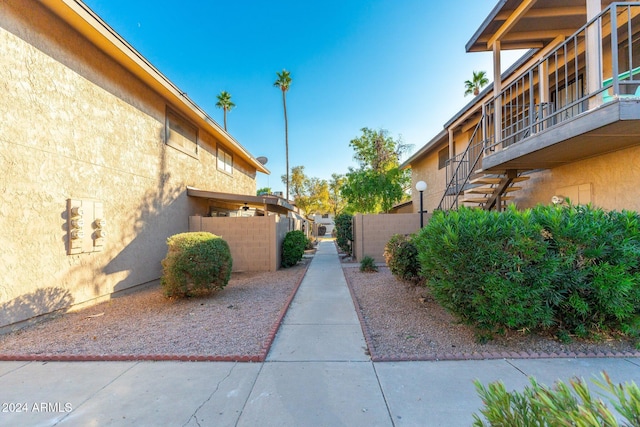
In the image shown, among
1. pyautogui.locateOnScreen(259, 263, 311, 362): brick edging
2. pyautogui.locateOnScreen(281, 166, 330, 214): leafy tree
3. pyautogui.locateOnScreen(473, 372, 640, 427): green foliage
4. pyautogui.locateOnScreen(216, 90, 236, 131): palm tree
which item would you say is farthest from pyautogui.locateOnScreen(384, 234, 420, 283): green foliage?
pyautogui.locateOnScreen(281, 166, 330, 214): leafy tree

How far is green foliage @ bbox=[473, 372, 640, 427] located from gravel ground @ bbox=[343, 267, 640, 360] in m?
2.43

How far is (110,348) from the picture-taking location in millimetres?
4129

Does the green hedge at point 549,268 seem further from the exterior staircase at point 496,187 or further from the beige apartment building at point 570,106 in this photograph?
the exterior staircase at point 496,187

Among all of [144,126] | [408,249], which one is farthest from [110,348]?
[144,126]

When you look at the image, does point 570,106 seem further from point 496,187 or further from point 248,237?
point 248,237

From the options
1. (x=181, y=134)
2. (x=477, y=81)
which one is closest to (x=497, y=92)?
(x=181, y=134)

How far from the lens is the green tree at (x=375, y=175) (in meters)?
16.1

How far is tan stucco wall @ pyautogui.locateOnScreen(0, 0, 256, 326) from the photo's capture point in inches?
194

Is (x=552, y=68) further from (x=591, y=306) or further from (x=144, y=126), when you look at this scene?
(x=144, y=126)

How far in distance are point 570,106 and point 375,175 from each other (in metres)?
11.7

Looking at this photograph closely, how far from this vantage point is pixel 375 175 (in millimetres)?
16359

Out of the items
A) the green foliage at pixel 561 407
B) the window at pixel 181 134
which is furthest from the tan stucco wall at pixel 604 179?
the window at pixel 181 134

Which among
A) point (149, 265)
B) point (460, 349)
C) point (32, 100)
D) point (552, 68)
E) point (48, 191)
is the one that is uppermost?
point (552, 68)

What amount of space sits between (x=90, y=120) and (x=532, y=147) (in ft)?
30.4
